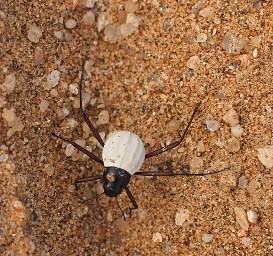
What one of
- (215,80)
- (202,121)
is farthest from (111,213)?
(215,80)

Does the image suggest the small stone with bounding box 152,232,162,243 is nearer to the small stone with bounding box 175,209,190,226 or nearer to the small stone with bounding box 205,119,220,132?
the small stone with bounding box 175,209,190,226

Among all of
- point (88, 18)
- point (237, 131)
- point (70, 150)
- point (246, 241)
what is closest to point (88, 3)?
point (88, 18)

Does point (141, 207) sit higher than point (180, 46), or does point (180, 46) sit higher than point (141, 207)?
point (180, 46)

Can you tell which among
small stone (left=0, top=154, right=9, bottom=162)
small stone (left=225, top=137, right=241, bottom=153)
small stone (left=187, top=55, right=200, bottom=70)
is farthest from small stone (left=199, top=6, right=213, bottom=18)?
small stone (left=0, top=154, right=9, bottom=162)

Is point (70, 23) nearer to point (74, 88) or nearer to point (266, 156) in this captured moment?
point (74, 88)

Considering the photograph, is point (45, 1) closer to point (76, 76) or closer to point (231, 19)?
point (76, 76)

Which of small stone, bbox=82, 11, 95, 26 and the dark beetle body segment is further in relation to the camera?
small stone, bbox=82, 11, 95, 26
